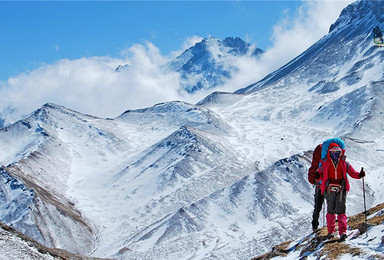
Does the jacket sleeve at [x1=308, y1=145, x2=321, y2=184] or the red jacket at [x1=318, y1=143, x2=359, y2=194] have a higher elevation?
the jacket sleeve at [x1=308, y1=145, x2=321, y2=184]

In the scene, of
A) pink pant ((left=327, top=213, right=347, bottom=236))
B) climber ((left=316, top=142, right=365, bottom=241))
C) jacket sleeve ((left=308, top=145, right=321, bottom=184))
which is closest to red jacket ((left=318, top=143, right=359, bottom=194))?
climber ((left=316, top=142, right=365, bottom=241))

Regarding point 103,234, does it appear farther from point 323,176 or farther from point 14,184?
point 323,176

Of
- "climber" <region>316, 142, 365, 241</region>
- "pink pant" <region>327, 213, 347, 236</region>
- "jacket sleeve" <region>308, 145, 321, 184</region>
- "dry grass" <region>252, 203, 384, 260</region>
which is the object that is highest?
"jacket sleeve" <region>308, 145, 321, 184</region>

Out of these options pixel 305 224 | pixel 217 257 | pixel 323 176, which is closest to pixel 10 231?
pixel 323 176

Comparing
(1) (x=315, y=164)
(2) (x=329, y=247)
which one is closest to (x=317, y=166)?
(1) (x=315, y=164)

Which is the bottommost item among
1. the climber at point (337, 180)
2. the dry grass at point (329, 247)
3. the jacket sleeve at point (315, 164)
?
the dry grass at point (329, 247)

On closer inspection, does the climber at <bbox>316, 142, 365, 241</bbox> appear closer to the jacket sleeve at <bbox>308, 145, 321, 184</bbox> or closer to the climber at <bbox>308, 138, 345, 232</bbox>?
the climber at <bbox>308, 138, 345, 232</bbox>

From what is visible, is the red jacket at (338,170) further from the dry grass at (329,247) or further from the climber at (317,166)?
the dry grass at (329,247)

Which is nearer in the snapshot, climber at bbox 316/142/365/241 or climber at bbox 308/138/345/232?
climber at bbox 316/142/365/241

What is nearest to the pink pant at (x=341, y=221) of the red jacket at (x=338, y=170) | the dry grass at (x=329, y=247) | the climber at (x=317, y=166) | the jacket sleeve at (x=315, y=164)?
the dry grass at (x=329, y=247)

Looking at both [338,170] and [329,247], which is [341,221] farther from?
[338,170]

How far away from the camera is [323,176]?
73.0 feet

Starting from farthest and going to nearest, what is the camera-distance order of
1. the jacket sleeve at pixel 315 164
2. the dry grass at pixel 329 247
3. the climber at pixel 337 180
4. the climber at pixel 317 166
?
1. the jacket sleeve at pixel 315 164
2. the climber at pixel 317 166
3. the climber at pixel 337 180
4. the dry grass at pixel 329 247

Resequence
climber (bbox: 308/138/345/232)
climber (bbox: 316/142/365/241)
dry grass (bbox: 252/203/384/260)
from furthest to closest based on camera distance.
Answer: climber (bbox: 308/138/345/232)
climber (bbox: 316/142/365/241)
dry grass (bbox: 252/203/384/260)
